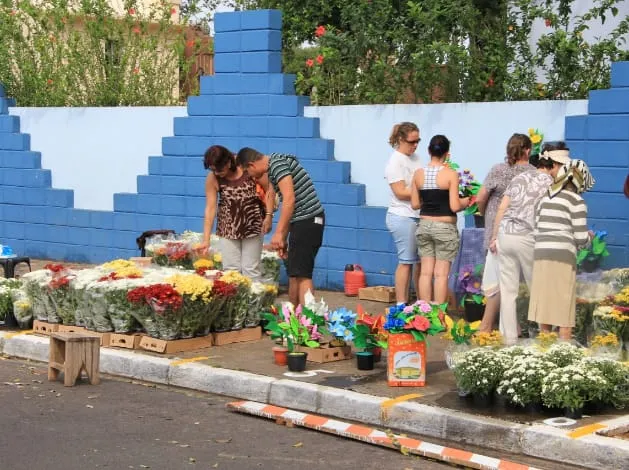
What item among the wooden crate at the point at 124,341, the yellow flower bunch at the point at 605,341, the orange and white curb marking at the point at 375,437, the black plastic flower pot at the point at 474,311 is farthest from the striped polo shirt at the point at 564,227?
the wooden crate at the point at 124,341

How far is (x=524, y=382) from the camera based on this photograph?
788cm

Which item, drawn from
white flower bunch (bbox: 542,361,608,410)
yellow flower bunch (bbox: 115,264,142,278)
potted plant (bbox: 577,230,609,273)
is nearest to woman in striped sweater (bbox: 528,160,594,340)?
white flower bunch (bbox: 542,361,608,410)

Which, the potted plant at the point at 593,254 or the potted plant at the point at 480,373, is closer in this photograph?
the potted plant at the point at 480,373

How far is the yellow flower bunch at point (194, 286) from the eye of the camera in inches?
401

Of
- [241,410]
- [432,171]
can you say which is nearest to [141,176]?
[432,171]

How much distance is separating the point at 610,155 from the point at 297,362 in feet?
13.2

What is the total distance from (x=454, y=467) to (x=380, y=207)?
6.68m

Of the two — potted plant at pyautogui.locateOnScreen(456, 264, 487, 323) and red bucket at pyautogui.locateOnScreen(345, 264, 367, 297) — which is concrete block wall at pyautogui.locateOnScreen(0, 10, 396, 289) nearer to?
red bucket at pyautogui.locateOnScreen(345, 264, 367, 297)

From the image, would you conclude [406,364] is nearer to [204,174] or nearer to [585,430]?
[585,430]

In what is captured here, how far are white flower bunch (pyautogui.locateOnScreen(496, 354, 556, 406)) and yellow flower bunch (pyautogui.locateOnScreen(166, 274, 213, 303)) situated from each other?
308 centimetres

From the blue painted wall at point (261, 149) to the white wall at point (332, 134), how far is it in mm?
191

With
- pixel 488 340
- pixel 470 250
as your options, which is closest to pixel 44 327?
pixel 470 250

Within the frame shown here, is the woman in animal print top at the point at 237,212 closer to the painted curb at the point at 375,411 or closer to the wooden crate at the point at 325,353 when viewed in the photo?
the painted curb at the point at 375,411

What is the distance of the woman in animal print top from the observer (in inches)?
445
